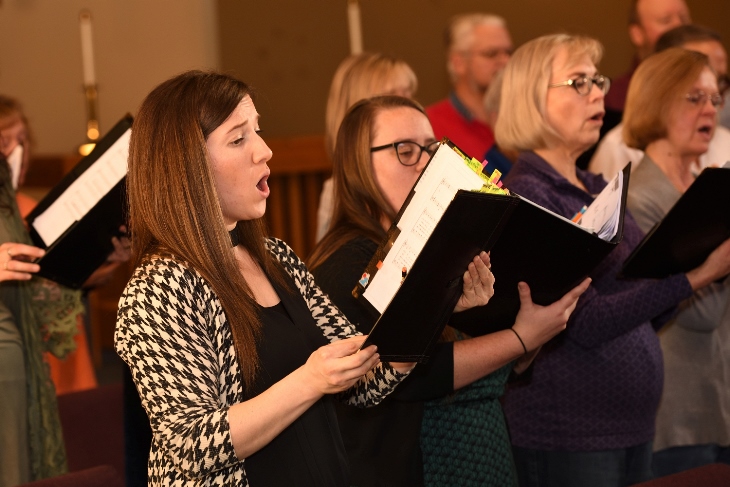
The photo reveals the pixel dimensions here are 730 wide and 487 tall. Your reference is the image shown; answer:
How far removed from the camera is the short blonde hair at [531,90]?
8.93ft

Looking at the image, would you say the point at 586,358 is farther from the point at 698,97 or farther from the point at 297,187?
the point at 297,187

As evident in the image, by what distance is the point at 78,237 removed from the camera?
2590 millimetres

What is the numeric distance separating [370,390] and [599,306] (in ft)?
2.58

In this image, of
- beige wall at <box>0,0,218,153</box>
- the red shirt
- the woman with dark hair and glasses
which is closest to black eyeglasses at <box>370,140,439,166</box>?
the woman with dark hair and glasses

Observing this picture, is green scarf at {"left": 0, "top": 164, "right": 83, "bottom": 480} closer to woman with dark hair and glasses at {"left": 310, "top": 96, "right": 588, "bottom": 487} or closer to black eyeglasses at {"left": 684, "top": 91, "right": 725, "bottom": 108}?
woman with dark hair and glasses at {"left": 310, "top": 96, "right": 588, "bottom": 487}

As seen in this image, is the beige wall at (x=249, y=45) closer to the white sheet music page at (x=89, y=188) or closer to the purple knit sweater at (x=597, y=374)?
the white sheet music page at (x=89, y=188)

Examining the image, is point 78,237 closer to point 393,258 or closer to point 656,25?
point 393,258

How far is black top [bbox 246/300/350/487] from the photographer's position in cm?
167

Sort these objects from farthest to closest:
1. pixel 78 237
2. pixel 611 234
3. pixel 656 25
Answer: pixel 656 25
pixel 78 237
pixel 611 234

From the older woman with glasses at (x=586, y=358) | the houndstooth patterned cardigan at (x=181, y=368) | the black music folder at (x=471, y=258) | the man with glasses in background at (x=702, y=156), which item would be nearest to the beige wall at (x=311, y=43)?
the man with glasses in background at (x=702, y=156)

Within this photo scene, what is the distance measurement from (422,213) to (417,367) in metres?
0.42

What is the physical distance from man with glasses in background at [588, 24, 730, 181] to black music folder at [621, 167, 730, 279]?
1.04 metres

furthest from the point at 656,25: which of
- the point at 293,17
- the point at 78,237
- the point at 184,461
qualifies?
the point at 184,461

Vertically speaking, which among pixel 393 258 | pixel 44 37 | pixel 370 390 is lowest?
pixel 44 37
